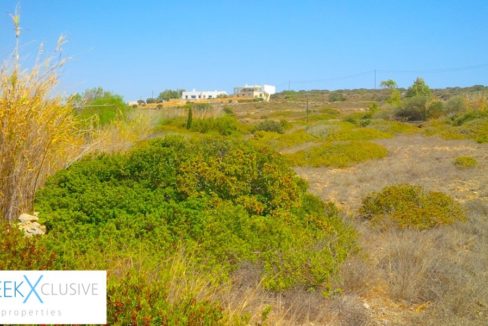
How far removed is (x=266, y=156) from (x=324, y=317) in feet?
9.27

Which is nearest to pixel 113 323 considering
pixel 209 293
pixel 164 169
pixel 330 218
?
pixel 209 293

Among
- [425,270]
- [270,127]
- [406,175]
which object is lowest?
[425,270]

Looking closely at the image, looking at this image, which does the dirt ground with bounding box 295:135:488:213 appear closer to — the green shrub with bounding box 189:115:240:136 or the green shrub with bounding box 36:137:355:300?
the green shrub with bounding box 36:137:355:300

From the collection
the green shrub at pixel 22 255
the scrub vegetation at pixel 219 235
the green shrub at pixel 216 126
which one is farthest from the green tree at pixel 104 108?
the green shrub at pixel 216 126

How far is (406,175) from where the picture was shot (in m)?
12.5

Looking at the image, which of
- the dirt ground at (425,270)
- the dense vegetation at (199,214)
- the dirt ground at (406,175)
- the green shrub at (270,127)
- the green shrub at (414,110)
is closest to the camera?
the dirt ground at (425,270)

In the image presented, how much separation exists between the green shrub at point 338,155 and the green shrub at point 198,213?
29.0ft

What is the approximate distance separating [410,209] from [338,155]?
8488mm

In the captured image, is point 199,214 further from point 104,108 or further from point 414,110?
point 414,110

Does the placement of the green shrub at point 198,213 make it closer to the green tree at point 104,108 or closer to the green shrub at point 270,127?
the green tree at point 104,108

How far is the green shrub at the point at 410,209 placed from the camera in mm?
7359

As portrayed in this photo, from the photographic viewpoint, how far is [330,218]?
254 inches

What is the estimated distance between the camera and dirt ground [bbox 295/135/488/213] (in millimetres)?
10383

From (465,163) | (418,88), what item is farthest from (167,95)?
(465,163)
